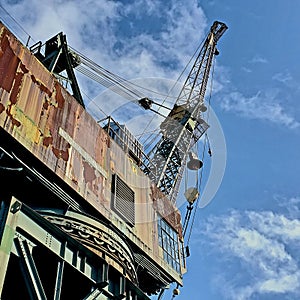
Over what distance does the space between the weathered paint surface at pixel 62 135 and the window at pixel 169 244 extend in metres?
0.87

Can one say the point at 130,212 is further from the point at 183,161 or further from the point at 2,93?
the point at 183,161

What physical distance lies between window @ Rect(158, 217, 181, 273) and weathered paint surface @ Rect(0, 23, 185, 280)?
87 centimetres

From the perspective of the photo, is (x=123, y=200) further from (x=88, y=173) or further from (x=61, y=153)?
(x=61, y=153)

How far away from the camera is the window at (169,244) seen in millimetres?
21484

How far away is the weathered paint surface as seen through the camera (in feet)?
48.3

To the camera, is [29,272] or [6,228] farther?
[29,272]

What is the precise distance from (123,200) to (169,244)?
485 centimetres

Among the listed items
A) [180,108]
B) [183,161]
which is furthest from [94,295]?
[180,108]

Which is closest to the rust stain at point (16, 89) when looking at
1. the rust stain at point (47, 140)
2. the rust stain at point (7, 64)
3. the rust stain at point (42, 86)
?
the rust stain at point (7, 64)

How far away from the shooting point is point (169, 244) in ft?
73.5

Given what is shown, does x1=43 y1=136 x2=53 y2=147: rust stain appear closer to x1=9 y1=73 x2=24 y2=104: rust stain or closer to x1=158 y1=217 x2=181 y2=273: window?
x1=9 y1=73 x2=24 y2=104: rust stain

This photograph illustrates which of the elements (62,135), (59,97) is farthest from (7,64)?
(62,135)

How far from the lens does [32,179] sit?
14.3m

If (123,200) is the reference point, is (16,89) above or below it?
above
